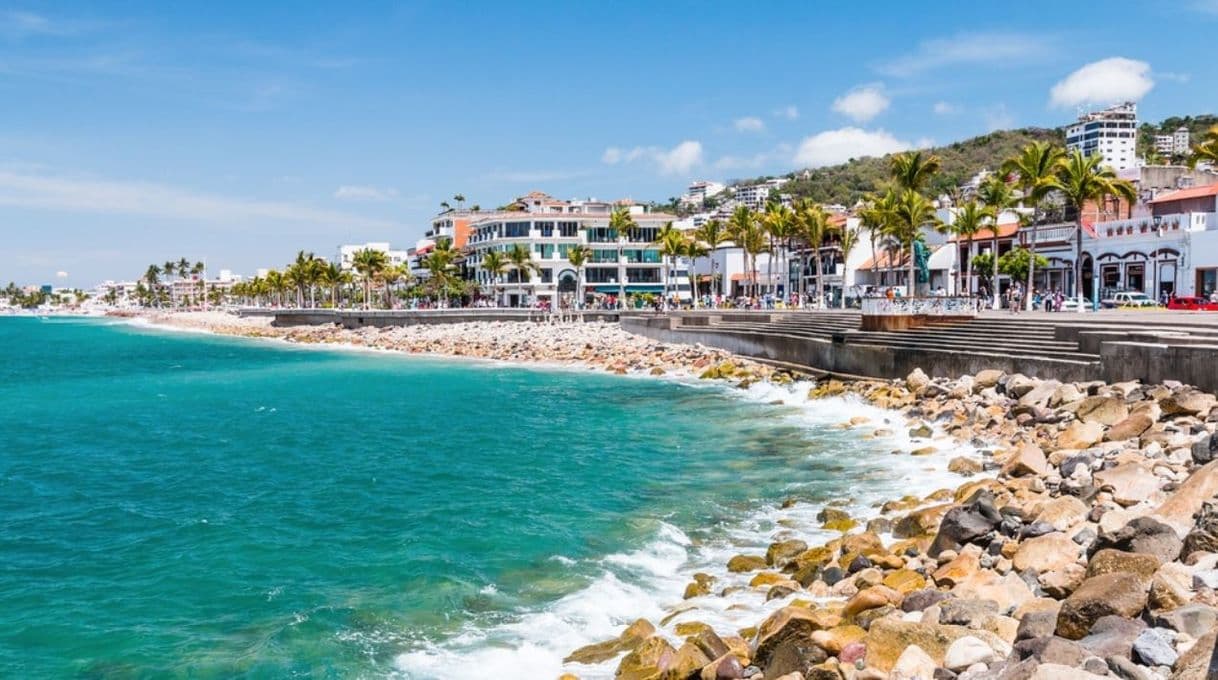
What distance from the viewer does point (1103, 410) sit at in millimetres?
24172

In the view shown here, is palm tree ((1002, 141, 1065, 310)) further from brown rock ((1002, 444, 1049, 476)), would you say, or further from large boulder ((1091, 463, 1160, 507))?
large boulder ((1091, 463, 1160, 507))

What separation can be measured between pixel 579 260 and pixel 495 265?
12.6m

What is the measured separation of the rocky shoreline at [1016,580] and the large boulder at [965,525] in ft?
0.08

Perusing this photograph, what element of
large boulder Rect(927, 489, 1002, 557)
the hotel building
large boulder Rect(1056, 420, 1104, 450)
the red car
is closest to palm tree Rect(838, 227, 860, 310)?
the hotel building

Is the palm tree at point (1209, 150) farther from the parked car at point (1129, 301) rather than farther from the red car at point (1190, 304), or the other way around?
the parked car at point (1129, 301)

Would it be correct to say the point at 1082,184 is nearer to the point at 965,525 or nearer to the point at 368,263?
Result: the point at 965,525

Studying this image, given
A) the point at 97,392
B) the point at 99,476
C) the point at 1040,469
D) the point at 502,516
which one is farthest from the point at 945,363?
the point at 97,392

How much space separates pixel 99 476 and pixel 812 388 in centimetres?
2880

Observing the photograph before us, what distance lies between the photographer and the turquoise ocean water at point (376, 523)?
15.2 m

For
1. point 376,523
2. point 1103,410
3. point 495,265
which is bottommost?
point 376,523

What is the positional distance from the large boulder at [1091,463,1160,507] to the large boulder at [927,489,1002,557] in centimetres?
241

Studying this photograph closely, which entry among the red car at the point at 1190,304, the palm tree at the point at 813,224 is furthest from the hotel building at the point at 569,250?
the red car at the point at 1190,304

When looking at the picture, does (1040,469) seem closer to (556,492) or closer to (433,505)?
(556,492)

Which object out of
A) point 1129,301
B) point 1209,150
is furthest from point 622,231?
point 1209,150
